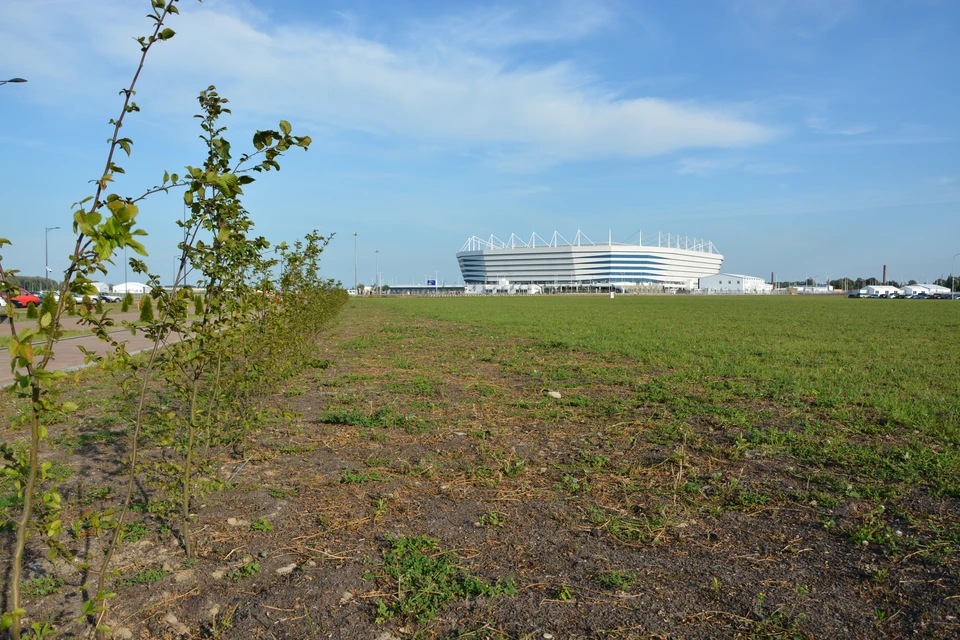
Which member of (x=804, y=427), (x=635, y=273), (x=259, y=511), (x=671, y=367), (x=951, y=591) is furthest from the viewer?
(x=635, y=273)

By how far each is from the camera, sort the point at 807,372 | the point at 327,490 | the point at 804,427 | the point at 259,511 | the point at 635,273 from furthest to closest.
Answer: the point at 635,273
the point at 807,372
the point at 804,427
the point at 327,490
the point at 259,511

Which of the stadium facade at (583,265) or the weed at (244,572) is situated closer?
the weed at (244,572)

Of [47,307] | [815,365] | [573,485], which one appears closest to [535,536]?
[573,485]

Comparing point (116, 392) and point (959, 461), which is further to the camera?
point (116, 392)

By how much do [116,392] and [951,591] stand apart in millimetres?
9410

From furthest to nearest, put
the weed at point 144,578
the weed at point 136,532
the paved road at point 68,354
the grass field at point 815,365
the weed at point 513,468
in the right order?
the paved road at point 68,354 < the grass field at point 815,365 < the weed at point 513,468 < the weed at point 136,532 < the weed at point 144,578

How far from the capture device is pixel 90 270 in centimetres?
206

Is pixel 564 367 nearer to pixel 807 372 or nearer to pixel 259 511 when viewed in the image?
pixel 807 372

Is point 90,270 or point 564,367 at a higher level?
point 90,270

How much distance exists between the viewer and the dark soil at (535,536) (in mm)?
3068

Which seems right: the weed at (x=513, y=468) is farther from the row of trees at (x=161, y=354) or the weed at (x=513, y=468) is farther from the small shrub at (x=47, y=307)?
the small shrub at (x=47, y=307)

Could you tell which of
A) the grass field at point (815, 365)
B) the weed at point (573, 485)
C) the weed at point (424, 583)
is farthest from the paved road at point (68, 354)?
the grass field at point (815, 365)

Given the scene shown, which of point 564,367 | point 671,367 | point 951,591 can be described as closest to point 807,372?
point 671,367

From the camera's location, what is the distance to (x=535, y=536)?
4.04m
